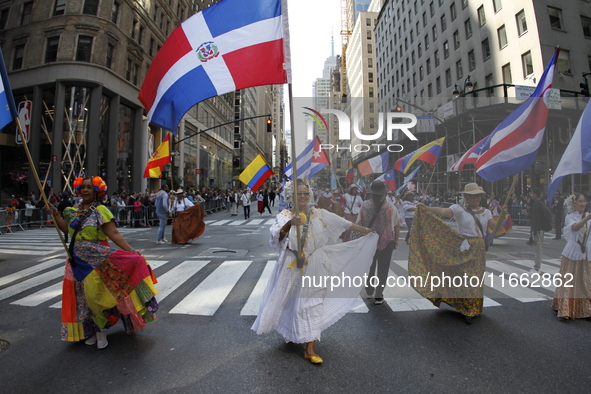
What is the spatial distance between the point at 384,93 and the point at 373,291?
194 ft

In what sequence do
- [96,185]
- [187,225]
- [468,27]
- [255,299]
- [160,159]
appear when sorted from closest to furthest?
[96,185] < [255,299] < [187,225] < [160,159] < [468,27]

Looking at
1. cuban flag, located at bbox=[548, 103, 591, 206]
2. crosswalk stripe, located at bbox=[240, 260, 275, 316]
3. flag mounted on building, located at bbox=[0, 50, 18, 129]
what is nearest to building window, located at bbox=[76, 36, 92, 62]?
flag mounted on building, located at bbox=[0, 50, 18, 129]

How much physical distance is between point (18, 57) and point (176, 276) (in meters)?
26.7

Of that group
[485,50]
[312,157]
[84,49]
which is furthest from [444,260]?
[485,50]

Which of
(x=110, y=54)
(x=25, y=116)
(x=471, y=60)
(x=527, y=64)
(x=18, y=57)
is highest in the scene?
(x=471, y=60)

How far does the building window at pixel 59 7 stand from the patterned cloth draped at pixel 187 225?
21.5 metres

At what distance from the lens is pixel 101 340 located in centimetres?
353

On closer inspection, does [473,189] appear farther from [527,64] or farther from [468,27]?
[468,27]

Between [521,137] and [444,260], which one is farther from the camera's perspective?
[521,137]

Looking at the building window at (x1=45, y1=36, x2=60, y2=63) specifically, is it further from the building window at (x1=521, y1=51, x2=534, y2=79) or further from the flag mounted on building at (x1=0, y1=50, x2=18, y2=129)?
the building window at (x1=521, y1=51, x2=534, y2=79)

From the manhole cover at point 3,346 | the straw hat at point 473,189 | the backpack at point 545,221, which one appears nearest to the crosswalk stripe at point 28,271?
the manhole cover at point 3,346

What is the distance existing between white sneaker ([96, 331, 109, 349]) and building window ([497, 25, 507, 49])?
31070mm

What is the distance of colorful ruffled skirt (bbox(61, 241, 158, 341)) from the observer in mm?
3467

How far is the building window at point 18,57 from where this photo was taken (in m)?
23.4
